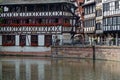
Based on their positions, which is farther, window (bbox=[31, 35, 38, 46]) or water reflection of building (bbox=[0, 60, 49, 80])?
window (bbox=[31, 35, 38, 46])

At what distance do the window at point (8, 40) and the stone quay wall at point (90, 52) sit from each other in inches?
437

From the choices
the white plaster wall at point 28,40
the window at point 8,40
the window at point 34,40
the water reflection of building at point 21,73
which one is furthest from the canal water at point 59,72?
the window at point 8,40

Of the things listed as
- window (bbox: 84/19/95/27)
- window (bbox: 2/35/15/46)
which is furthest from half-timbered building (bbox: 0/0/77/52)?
window (bbox: 84/19/95/27)

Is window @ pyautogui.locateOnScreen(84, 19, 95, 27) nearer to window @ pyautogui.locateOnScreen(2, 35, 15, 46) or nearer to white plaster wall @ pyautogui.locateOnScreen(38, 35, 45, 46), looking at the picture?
white plaster wall @ pyautogui.locateOnScreen(38, 35, 45, 46)

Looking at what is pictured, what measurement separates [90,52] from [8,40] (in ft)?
71.9

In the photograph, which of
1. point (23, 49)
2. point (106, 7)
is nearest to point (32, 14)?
point (23, 49)

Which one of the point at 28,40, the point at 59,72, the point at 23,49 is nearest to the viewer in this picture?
the point at 59,72

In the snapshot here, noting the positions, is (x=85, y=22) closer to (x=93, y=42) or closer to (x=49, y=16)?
(x=49, y=16)

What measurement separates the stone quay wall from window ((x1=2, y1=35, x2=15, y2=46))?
11.1m

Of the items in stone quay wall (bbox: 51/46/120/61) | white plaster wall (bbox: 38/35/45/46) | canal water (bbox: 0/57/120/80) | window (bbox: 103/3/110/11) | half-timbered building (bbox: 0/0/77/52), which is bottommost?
canal water (bbox: 0/57/120/80)

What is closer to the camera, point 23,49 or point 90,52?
point 90,52

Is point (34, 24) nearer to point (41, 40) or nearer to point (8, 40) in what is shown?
point (41, 40)

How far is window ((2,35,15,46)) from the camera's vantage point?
79500mm

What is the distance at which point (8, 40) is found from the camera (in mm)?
80938
